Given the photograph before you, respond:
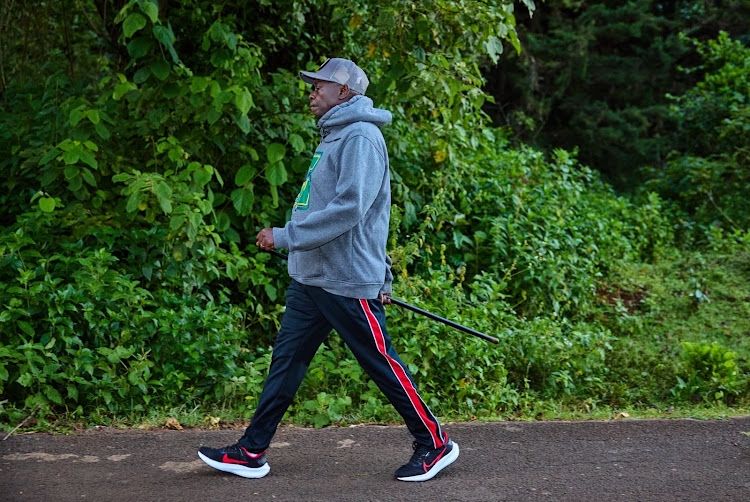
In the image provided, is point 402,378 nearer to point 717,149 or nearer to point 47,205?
point 47,205

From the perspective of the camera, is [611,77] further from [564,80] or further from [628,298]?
[628,298]

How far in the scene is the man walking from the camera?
376 cm

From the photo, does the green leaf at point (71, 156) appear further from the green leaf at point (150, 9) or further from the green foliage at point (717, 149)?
the green foliage at point (717, 149)

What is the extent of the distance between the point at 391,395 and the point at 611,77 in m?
12.1

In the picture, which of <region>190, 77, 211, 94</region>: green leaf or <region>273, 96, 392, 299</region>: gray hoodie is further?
<region>190, 77, 211, 94</region>: green leaf

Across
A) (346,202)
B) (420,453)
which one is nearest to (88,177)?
(346,202)

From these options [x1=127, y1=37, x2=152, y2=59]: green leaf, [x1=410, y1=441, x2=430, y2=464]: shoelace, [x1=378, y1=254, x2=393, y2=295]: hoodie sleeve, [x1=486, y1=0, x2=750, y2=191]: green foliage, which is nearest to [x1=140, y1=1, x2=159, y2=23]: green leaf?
[x1=127, y1=37, x2=152, y2=59]: green leaf

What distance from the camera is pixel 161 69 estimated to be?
19.5 feet

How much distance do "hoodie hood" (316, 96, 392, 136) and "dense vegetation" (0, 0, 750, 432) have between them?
185 cm

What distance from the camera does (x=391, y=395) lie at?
3932 mm

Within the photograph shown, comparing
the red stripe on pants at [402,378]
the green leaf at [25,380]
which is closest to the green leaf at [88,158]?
the green leaf at [25,380]

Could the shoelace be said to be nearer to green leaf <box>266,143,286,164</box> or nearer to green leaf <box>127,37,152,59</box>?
green leaf <box>266,143,286,164</box>

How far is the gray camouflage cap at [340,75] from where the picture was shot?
153 inches

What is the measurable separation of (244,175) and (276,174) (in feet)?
1.09
